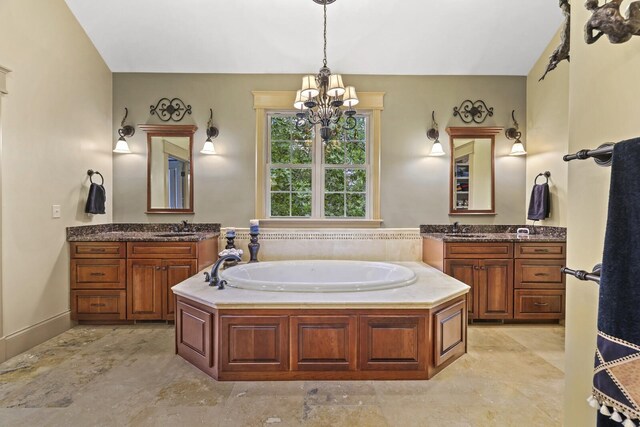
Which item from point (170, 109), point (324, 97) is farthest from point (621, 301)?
point (170, 109)

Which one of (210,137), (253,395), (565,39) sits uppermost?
(210,137)

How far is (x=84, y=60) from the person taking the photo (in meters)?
3.49

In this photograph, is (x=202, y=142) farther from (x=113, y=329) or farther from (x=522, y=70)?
(x=522, y=70)

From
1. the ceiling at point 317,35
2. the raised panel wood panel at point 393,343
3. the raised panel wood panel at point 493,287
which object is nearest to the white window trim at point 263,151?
the ceiling at point 317,35

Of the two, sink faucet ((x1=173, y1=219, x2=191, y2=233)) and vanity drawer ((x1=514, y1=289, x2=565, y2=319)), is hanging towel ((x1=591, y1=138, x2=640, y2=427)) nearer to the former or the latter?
vanity drawer ((x1=514, y1=289, x2=565, y2=319))

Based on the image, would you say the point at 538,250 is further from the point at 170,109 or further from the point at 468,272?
the point at 170,109

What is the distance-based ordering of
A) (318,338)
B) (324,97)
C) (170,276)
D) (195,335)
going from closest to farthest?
1. (318,338)
2. (195,335)
3. (324,97)
4. (170,276)

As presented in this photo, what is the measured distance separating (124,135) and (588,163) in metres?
4.31

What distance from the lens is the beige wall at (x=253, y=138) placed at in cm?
394

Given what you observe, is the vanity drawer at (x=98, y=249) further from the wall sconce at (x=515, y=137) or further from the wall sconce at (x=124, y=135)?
the wall sconce at (x=515, y=137)

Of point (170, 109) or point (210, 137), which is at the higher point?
point (170, 109)

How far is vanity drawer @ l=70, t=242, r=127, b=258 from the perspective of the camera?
10.9ft

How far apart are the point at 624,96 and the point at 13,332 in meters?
3.87

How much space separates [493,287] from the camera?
338 cm
